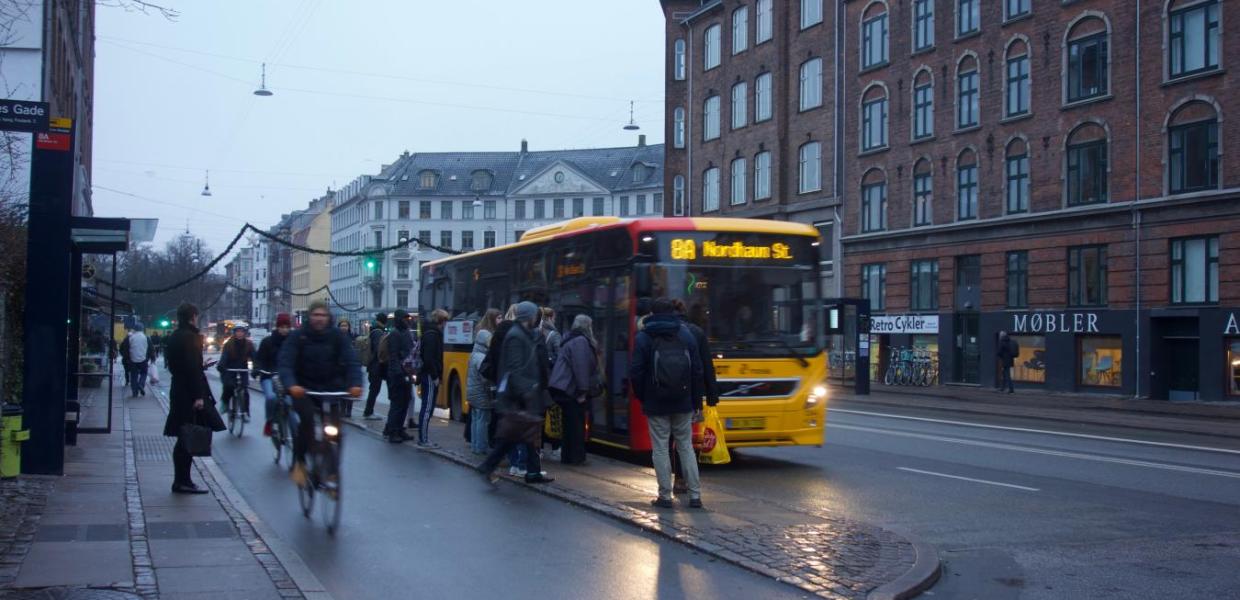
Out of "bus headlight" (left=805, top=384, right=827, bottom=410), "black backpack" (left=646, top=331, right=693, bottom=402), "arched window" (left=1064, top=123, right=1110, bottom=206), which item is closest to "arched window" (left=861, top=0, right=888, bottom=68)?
"arched window" (left=1064, top=123, right=1110, bottom=206)

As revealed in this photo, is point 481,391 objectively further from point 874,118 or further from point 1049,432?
point 874,118

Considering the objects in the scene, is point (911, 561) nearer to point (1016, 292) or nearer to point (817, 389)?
point (817, 389)

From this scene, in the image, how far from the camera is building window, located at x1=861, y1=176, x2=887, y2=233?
42.8 metres

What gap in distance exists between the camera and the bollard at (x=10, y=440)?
1088 cm

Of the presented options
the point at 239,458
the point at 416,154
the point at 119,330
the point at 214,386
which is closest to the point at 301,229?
the point at 416,154

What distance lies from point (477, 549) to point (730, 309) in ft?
19.3

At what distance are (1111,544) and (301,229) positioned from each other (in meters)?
139

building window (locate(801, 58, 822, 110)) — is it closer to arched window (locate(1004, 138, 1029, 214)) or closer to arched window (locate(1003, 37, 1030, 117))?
arched window (locate(1003, 37, 1030, 117))

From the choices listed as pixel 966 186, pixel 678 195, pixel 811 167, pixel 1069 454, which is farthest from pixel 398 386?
pixel 678 195

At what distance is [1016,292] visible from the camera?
3669 centimetres

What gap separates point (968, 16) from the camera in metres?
38.8

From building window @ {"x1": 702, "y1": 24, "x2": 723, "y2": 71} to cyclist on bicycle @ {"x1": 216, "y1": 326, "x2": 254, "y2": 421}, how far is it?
1445 inches

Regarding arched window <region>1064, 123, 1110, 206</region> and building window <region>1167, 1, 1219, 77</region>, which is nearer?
building window <region>1167, 1, 1219, 77</region>

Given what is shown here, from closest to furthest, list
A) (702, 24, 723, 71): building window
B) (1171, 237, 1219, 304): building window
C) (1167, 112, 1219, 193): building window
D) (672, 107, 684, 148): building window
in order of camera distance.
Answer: (1171, 237, 1219, 304): building window < (1167, 112, 1219, 193): building window < (702, 24, 723, 71): building window < (672, 107, 684, 148): building window
